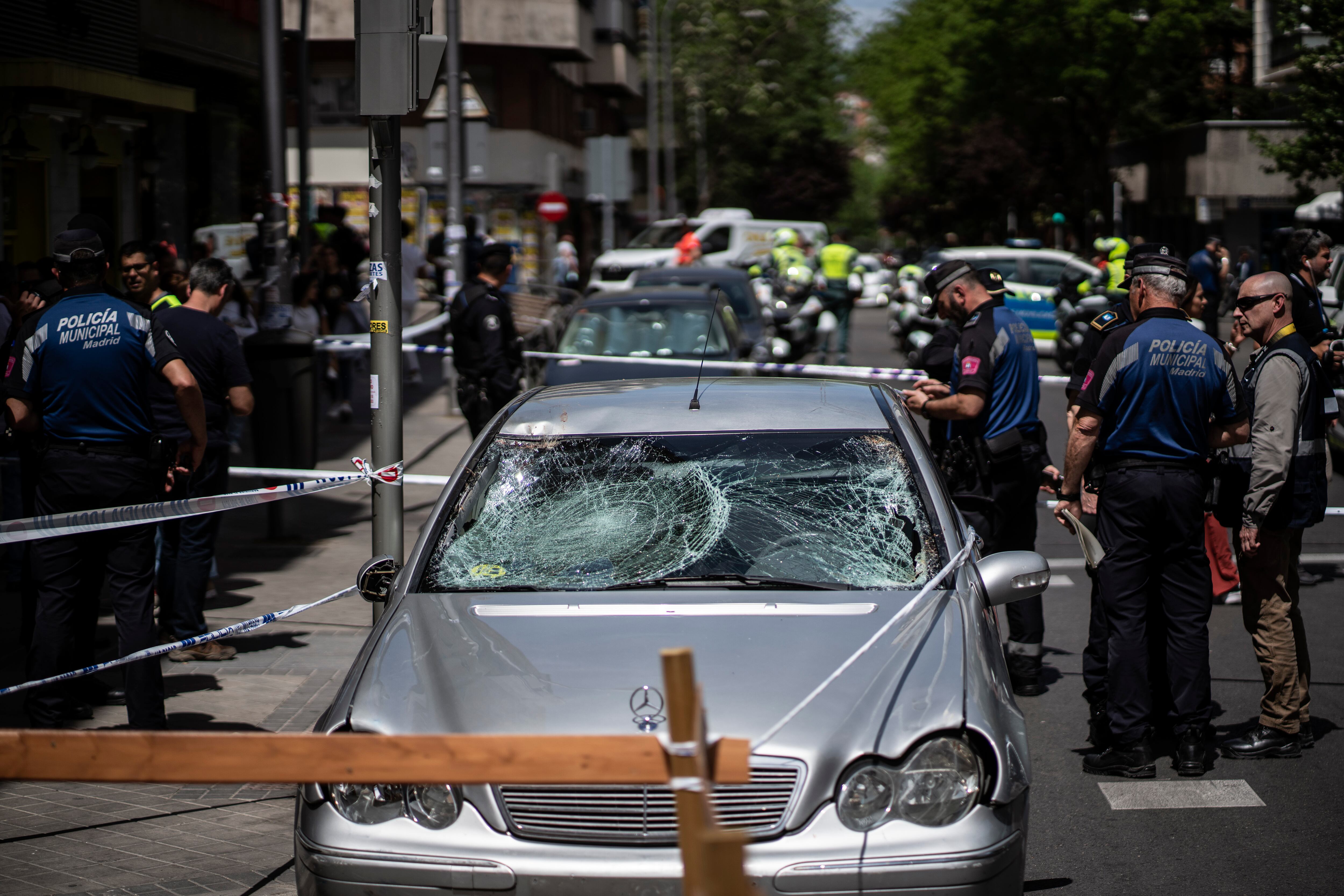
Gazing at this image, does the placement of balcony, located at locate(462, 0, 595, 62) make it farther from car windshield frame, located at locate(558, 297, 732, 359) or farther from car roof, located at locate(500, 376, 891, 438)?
car roof, located at locate(500, 376, 891, 438)

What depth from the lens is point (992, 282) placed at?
734 cm

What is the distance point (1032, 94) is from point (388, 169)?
4719 cm

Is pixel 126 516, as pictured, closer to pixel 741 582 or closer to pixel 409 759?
pixel 741 582

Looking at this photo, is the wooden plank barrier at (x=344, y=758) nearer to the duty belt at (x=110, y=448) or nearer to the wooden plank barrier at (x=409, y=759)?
the wooden plank barrier at (x=409, y=759)

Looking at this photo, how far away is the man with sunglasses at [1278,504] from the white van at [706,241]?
90.4 feet

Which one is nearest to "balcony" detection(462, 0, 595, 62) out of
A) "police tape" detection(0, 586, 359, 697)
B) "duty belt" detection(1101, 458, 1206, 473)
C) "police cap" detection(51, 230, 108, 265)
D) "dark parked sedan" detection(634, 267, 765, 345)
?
"dark parked sedan" detection(634, 267, 765, 345)

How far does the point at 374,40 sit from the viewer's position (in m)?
6.47

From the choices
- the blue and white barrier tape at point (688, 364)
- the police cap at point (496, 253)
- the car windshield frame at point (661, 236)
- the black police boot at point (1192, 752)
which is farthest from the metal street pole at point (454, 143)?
the car windshield frame at point (661, 236)

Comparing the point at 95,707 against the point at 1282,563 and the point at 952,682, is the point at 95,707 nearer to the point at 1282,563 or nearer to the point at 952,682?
the point at 952,682

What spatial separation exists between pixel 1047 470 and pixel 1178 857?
2.37 meters

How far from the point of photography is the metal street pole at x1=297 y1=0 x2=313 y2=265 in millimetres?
20688

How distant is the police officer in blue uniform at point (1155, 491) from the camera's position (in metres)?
5.57

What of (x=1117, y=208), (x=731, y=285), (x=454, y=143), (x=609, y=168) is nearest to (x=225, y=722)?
(x=454, y=143)

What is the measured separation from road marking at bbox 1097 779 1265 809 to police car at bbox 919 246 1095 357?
18.5 m
